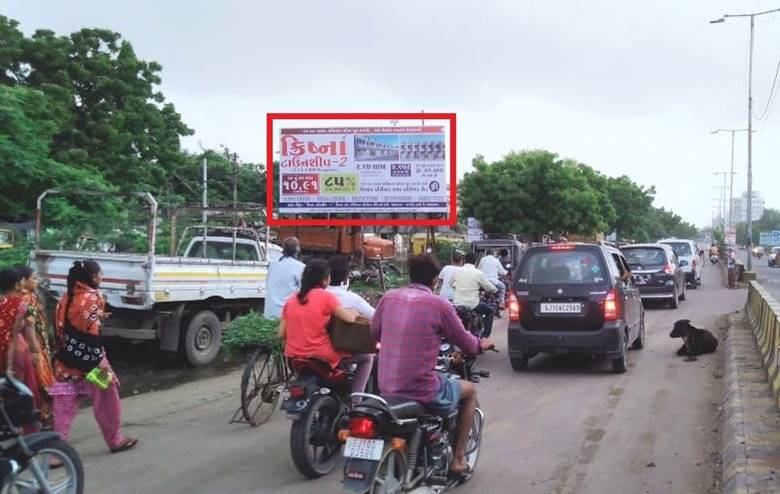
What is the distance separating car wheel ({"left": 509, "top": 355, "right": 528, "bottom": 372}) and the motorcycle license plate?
5746 mm

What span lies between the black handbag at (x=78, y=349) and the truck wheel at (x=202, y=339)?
4.27 meters

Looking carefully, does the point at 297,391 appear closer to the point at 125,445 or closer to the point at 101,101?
the point at 125,445

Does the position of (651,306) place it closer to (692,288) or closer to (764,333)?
(692,288)

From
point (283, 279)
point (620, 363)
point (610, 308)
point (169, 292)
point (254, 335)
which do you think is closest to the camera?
point (254, 335)

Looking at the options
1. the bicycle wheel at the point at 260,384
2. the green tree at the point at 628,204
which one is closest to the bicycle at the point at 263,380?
the bicycle wheel at the point at 260,384

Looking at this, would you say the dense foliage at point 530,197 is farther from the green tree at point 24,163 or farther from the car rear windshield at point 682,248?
the green tree at point 24,163

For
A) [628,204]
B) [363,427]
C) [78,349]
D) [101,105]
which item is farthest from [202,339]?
[628,204]

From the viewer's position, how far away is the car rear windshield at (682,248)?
2445cm

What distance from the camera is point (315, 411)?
17.0 ft

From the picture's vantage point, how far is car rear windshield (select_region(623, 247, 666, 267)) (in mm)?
17422

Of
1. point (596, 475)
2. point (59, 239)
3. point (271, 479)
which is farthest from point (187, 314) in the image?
point (596, 475)

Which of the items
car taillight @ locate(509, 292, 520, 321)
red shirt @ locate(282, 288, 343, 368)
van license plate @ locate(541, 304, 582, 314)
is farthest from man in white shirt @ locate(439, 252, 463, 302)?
red shirt @ locate(282, 288, 343, 368)

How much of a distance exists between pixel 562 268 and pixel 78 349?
5818 mm

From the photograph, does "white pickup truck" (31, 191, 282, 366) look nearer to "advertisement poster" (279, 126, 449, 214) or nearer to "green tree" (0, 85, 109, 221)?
"green tree" (0, 85, 109, 221)
